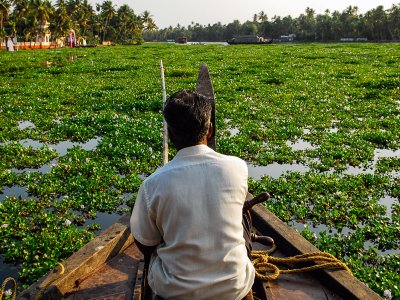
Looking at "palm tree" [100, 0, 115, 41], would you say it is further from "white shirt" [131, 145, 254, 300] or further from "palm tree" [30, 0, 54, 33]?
"white shirt" [131, 145, 254, 300]

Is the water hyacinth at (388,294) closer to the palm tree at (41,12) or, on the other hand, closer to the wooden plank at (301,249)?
the wooden plank at (301,249)

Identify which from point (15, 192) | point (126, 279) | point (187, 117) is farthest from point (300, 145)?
point (187, 117)

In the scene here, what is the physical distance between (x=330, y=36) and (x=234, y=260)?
376 feet

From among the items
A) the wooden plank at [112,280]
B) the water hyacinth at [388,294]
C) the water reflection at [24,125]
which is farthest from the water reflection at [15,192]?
the water hyacinth at [388,294]

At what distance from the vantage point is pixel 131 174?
7973mm

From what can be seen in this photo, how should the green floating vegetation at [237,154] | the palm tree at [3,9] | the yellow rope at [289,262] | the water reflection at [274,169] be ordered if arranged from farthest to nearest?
the palm tree at [3,9] → the water reflection at [274,169] → the green floating vegetation at [237,154] → the yellow rope at [289,262]

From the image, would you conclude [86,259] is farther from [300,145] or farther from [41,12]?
[41,12]

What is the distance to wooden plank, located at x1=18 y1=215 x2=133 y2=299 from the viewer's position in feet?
11.5

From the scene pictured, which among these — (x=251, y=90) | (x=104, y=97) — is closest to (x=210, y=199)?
(x=104, y=97)

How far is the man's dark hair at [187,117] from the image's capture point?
2562 millimetres

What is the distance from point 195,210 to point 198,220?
0.07 m

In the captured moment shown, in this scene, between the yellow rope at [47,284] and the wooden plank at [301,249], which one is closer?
the yellow rope at [47,284]

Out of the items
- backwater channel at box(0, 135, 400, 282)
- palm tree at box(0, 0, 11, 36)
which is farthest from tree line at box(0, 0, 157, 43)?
backwater channel at box(0, 135, 400, 282)

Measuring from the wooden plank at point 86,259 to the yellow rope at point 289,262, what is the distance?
4.77ft
